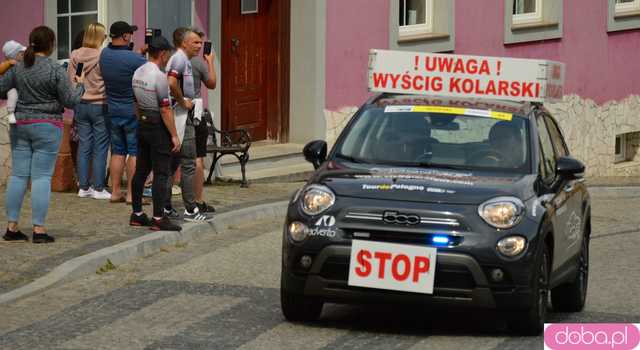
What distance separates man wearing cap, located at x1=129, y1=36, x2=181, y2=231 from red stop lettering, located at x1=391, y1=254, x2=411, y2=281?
432cm

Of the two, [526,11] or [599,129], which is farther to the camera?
[599,129]

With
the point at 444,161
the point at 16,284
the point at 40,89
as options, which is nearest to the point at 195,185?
the point at 40,89

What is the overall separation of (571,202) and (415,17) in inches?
438

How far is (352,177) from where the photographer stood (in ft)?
32.5

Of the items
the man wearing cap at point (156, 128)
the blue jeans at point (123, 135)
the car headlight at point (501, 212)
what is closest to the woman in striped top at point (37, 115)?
the man wearing cap at point (156, 128)

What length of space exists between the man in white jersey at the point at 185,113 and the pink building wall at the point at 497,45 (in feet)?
19.3

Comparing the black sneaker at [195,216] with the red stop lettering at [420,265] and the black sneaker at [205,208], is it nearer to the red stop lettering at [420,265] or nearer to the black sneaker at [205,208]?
the black sneaker at [205,208]

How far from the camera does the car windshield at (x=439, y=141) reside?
10.4m

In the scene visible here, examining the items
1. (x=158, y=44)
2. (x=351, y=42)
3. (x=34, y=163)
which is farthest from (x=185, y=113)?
(x=351, y=42)

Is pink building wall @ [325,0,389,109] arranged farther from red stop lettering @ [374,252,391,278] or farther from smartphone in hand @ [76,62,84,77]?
red stop lettering @ [374,252,391,278]

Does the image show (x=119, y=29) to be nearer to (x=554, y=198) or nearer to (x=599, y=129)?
(x=554, y=198)

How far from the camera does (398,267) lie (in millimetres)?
9305

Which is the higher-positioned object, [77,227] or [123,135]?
[123,135]

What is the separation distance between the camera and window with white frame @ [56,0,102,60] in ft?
54.7
